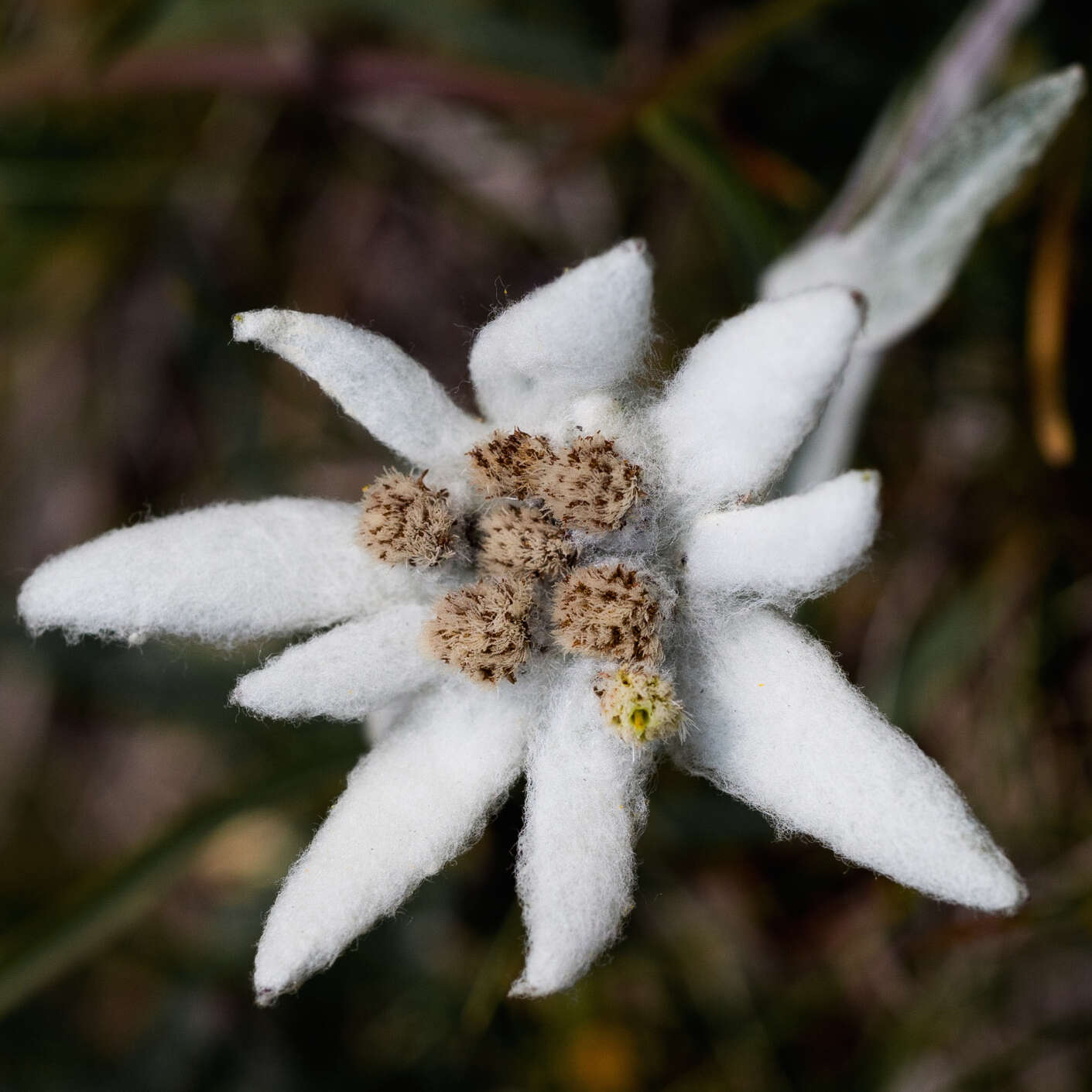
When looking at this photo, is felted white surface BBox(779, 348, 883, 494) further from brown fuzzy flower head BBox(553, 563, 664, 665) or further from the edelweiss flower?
brown fuzzy flower head BBox(553, 563, 664, 665)

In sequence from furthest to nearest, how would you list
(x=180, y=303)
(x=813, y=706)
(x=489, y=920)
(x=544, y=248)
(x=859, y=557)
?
(x=544, y=248)
(x=489, y=920)
(x=180, y=303)
(x=813, y=706)
(x=859, y=557)

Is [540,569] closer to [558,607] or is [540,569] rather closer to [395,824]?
[558,607]

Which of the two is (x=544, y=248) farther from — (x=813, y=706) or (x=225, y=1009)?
(x=225, y=1009)

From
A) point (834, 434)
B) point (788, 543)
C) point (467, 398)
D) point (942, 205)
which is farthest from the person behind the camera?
point (467, 398)

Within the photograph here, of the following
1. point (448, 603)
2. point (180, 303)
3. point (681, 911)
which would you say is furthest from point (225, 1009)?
point (448, 603)

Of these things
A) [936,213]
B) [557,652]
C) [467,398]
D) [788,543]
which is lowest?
[467,398]

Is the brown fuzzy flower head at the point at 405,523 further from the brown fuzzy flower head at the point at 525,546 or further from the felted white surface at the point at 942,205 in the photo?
the felted white surface at the point at 942,205

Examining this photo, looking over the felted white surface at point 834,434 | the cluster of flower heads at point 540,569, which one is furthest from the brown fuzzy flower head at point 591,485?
the felted white surface at point 834,434

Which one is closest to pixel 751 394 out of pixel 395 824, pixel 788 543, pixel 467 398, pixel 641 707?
pixel 788 543
